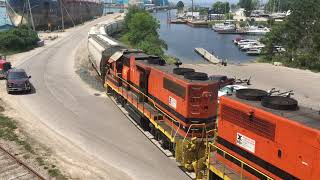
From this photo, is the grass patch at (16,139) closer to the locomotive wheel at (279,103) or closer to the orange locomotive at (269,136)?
the orange locomotive at (269,136)

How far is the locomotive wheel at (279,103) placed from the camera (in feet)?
42.7

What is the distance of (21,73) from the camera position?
111 feet

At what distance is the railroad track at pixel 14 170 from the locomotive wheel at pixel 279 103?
9183 mm

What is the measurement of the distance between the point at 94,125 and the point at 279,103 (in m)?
13.8

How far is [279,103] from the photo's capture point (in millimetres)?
13133

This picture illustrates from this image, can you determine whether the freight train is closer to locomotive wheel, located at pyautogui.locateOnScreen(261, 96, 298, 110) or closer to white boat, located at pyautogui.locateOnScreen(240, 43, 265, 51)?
locomotive wheel, located at pyautogui.locateOnScreen(261, 96, 298, 110)

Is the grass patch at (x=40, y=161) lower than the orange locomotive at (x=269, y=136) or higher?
lower

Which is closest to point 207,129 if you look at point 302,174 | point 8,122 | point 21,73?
point 302,174

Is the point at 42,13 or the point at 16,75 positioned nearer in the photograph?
the point at 16,75

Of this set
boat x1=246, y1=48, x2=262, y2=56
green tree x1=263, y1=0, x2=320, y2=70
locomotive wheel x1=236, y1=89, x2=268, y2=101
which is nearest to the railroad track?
locomotive wheel x1=236, y1=89, x2=268, y2=101

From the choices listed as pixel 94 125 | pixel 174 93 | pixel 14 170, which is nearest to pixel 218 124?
pixel 174 93

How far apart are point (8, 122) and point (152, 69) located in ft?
29.9

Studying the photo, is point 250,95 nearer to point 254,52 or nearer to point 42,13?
point 254,52

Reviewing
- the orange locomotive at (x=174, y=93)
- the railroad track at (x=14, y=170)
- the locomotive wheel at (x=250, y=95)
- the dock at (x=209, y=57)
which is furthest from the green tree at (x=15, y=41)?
the locomotive wheel at (x=250, y=95)
